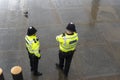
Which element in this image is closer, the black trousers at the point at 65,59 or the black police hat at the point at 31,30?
the black police hat at the point at 31,30

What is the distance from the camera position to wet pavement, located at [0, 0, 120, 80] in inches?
305

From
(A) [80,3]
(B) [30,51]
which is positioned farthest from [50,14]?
(B) [30,51]

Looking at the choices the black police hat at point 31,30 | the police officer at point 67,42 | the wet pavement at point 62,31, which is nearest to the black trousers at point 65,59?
the police officer at point 67,42

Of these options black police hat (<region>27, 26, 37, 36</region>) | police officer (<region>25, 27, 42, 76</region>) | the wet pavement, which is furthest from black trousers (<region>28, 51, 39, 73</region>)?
black police hat (<region>27, 26, 37, 36</region>)

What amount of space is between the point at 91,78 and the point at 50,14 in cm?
420

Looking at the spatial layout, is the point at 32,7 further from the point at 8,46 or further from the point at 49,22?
the point at 8,46

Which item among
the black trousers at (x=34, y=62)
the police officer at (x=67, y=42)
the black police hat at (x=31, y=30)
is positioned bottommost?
the black trousers at (x=34, y=62)

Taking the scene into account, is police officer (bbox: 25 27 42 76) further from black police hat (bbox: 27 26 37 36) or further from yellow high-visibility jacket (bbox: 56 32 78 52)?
yellow high-visibility jacket (bbox: 56 32 78 52)

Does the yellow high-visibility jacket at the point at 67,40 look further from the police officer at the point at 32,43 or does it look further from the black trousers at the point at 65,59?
the police officer at the point at 32,43

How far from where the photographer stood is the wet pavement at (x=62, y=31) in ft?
25.4

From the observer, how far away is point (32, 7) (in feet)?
35.1

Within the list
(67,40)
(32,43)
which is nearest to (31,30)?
(32,43)

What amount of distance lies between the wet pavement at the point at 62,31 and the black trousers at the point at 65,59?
1.07 feet

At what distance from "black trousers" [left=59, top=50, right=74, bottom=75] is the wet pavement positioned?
33cm
